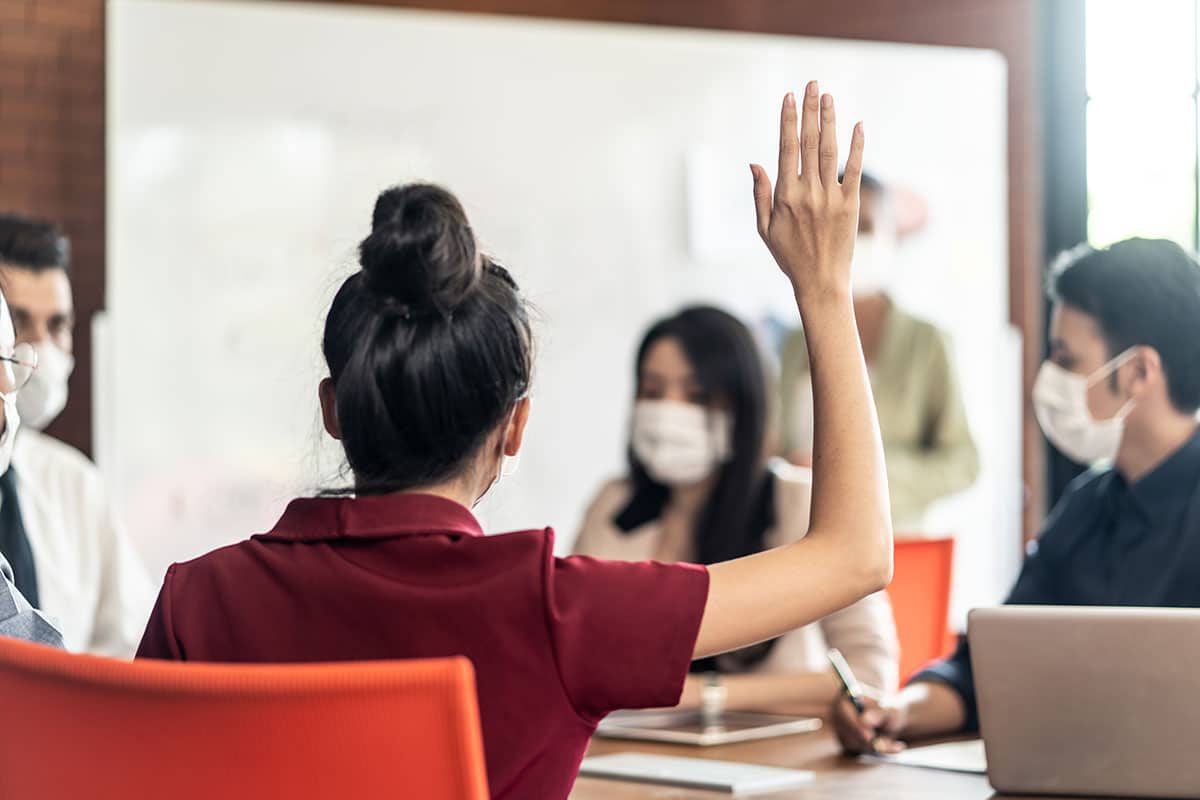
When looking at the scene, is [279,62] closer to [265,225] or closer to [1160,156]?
[265,225]

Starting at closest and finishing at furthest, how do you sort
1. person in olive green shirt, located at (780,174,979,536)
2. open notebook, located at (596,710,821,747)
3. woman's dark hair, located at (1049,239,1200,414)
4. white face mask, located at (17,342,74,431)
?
open notebook, located at (596,710,821,747) → woman's dark hair, located at (1049,239,1200,414) → white face mask, located at (17,342,74,431) → person in olive green shirt, located at (780,174,979,536)

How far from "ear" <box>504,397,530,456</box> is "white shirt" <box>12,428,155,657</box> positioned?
5.85ft

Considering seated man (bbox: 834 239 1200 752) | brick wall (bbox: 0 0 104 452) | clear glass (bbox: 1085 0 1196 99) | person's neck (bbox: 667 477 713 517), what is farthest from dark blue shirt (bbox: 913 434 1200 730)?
clear glass (bbox: 1085 0 1196 99)

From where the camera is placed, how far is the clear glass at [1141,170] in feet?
15.9

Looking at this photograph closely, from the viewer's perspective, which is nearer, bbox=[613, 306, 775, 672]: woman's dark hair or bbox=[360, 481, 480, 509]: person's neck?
bbox=[360, 481, 480, 509]: person's neck

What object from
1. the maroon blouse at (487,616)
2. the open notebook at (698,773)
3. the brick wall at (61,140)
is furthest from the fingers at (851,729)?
the brick wall at (61,140)

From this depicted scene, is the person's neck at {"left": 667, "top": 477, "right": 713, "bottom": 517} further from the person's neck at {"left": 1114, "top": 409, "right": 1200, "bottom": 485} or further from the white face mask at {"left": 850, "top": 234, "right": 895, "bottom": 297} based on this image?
the white face mask at {"left": 850, "top": 234, "right": 895, "bottom": 297}

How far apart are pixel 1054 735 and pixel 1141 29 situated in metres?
3.81

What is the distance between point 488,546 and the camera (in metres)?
1.19

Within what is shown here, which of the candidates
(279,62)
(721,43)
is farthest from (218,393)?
(721,43)

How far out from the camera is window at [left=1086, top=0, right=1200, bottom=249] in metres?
4.85

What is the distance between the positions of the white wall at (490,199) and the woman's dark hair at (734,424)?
0.78 m

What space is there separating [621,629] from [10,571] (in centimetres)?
60

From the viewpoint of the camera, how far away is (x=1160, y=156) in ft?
16.1
